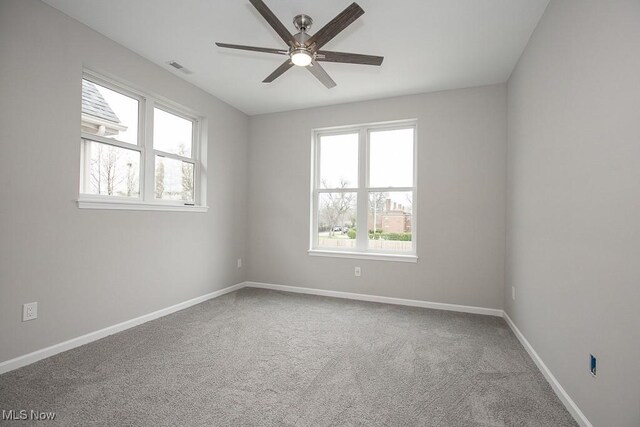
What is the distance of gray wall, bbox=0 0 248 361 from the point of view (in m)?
2.14

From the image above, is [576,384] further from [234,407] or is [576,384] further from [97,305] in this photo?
[97,305]

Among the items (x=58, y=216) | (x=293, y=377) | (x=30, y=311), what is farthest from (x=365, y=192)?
(x=30, y=311)

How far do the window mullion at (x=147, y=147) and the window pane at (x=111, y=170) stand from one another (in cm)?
7

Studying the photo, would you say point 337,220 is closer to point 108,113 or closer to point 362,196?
point 362,196

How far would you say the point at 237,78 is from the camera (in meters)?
3.52

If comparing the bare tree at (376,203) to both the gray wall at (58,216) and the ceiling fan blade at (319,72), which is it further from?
the gray wall at (58,216)

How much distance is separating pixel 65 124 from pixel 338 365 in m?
2.89

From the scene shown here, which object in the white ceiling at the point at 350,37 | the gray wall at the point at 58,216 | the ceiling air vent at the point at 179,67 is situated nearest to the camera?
the gray wall at the point at 58,216

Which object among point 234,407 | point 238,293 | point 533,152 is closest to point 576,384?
point 533,152

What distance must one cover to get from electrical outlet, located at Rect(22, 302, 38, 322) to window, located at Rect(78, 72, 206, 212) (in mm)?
831

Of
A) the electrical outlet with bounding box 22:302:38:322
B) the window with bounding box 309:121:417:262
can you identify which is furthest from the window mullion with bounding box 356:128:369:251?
the electrical outlet with bounding box 22:302:38:322

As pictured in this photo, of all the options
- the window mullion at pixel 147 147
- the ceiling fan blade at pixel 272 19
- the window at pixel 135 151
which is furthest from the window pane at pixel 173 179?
the ceiling fan blade at pixel 272 19

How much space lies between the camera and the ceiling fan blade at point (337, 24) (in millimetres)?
1795

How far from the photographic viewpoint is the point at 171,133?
3.62m
